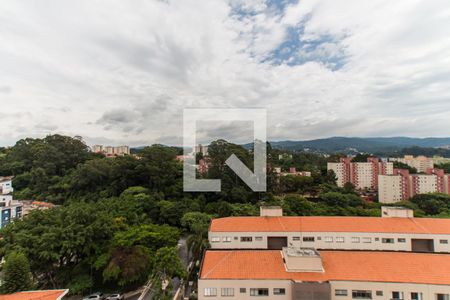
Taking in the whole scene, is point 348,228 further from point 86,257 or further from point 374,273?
point 86,257

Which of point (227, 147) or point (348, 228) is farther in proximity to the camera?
point (227, 147)

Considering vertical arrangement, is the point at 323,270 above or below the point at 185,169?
below

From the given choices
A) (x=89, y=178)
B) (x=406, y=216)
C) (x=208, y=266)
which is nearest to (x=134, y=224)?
(x=208, y=266)

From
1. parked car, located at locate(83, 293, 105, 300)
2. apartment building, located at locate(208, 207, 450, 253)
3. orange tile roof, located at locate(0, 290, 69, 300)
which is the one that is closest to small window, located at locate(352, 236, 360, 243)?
apartment building, located at locate(208, 207, 450, 253)

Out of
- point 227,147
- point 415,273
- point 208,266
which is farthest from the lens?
point 227,147

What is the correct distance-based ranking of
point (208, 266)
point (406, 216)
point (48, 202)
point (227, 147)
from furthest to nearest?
point (227, 147) < point (48, 202) < point (406, 216) < point (208, 266)

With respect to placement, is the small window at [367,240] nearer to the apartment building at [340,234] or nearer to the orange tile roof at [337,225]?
the apartment building at [340,234]

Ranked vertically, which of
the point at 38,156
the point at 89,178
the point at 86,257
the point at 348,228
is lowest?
the point at 86,257
